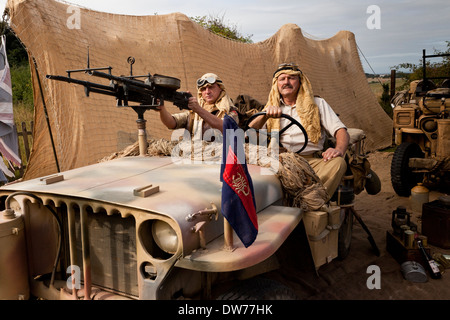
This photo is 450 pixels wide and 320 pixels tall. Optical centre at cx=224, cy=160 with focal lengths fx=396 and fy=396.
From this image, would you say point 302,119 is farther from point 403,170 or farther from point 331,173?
point 403,170

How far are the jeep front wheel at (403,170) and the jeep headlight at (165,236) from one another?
523 cm

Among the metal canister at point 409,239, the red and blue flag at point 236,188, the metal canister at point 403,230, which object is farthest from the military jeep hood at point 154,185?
the metal canister at point 403,230

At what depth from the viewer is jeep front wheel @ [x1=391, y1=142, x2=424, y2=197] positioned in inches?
245

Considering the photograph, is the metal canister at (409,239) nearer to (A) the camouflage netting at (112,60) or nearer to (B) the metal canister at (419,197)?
(B) the metal canister at (419,197)

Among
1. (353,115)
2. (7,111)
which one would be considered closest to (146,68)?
(7,111)

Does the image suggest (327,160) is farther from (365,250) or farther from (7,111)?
(7,111)

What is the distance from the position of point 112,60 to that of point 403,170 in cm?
503

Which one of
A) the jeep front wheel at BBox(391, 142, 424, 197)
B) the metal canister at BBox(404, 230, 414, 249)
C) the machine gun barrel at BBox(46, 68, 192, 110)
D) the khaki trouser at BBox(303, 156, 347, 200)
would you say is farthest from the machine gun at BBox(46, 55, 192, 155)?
the jeep front wheel at BBox(391, 142, 424, 197)

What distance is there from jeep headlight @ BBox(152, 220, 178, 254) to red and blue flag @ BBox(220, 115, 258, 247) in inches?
11.7

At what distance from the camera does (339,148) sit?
3.52m

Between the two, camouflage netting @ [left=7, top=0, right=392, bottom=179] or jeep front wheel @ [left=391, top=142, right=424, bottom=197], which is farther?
jeep front wheel @ [left=391, top=142, right=424, bottom=197]

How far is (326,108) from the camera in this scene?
12.4 feet

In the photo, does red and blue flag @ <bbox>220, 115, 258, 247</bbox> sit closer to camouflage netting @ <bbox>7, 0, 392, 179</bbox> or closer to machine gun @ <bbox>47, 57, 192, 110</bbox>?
machine gun @ <bbox>47, 57, 192, 110</bbox>
